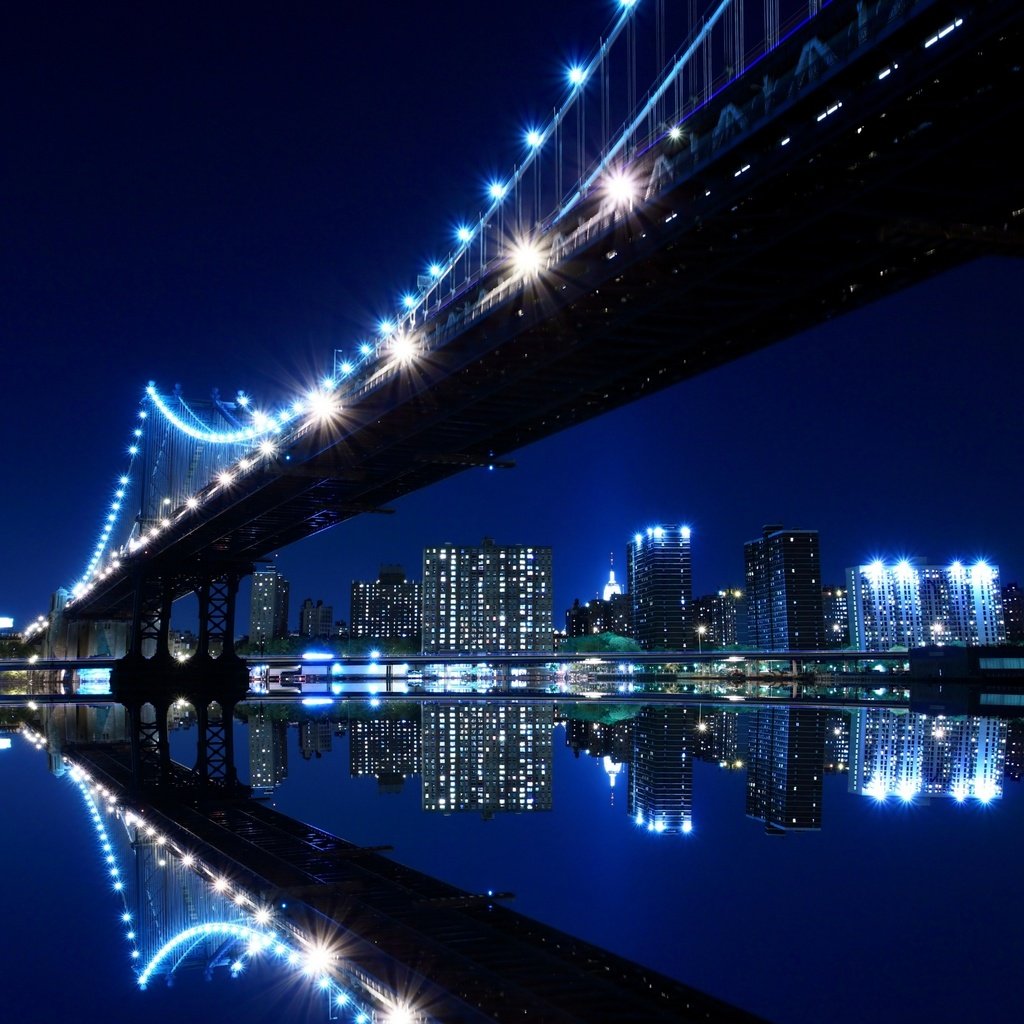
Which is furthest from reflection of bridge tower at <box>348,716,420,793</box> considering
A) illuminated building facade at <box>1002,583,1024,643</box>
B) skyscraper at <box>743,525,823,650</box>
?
illuminated building facade at <box>1002,583,1024,643</box>

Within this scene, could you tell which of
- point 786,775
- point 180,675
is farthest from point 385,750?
point 180,675

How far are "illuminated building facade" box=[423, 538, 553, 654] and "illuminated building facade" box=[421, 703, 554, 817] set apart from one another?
138 metres

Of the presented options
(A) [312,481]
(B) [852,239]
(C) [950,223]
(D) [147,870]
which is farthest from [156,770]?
(A) [312,481]

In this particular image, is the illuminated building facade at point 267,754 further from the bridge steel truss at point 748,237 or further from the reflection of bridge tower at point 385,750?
the reflection of bridge tower at point 385,750

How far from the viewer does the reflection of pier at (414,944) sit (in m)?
5.61

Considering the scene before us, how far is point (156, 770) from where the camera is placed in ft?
60.3

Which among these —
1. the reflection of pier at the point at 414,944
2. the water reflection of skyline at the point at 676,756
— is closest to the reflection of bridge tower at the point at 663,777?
the water reflection of skyline at the point at 676,756

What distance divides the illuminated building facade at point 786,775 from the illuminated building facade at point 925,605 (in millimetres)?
133488

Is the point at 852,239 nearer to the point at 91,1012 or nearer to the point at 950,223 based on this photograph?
the point at 950,223

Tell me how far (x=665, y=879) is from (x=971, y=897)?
7.54 ft

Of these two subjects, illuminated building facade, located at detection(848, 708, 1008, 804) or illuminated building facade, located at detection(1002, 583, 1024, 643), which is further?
illuminated building facade, located at detection(1002, 583, 1024, 643)

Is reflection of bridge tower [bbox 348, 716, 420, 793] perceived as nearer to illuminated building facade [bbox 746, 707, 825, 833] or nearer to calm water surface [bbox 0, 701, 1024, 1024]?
calm water surface [bbox 0, 701, 1024, 1024]

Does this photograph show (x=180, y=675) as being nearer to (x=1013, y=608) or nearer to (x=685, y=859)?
(x=685, y=859)

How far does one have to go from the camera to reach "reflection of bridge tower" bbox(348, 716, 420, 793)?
16031 mm
